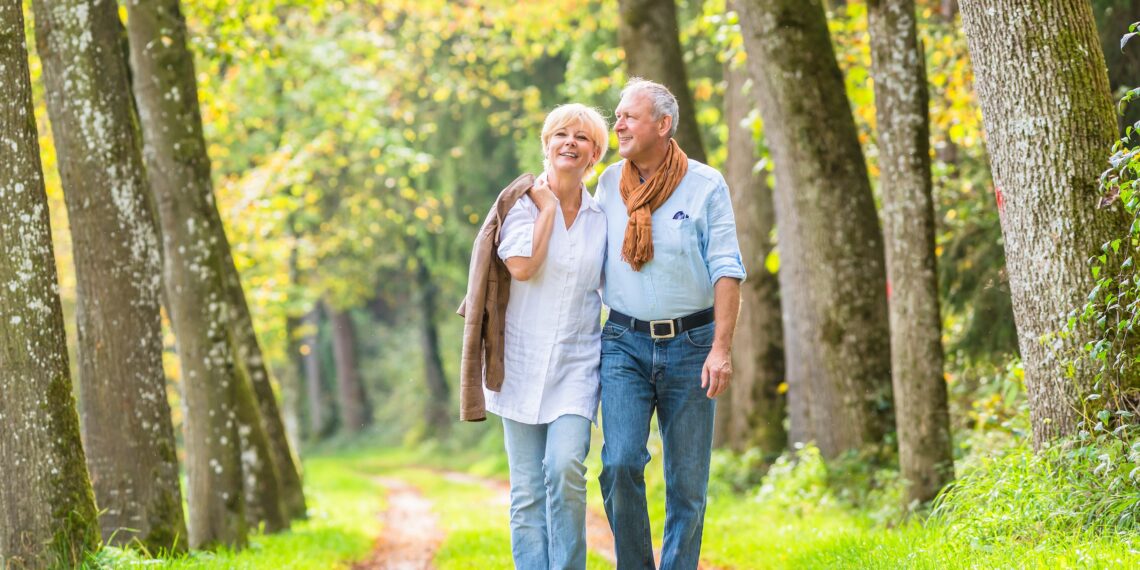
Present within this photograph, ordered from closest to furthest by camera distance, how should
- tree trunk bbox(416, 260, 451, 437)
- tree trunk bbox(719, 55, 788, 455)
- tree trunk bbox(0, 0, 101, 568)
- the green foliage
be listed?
the green foliage < tree trunk bbox(0, 0, 101, 568) < tree trunk bbox(719, 55, 788, 455) < tree trunk bbox(416, 260, 451, 437)

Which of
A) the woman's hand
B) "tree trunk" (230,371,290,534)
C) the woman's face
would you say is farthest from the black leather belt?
"tree trunk" (230,371,290,534)

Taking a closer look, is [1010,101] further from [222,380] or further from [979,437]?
[222,380]

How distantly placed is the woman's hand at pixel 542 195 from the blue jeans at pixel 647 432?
0.62 metres

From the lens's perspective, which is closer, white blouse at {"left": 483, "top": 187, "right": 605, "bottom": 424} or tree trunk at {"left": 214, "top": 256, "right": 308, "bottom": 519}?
white blouse at {"left": 483, "top": 187, "right": 605, "bottom": 424}

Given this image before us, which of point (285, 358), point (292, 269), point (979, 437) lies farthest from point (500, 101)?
point (979, 437)

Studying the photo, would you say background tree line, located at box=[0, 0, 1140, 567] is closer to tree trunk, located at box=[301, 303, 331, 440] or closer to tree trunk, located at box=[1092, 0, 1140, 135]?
tree trunk, located at box=[1092, 0, 1140, 135]

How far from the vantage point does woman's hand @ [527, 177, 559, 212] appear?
17.7 feet

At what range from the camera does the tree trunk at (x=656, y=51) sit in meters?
12.6

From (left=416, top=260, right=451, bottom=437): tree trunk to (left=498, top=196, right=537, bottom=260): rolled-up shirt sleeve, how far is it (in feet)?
91.8

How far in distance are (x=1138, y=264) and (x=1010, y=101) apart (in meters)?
0.96

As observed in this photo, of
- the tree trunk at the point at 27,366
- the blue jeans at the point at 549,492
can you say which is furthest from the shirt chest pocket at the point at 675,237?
the tree trunk at the point at 27,366

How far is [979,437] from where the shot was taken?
27.8ft

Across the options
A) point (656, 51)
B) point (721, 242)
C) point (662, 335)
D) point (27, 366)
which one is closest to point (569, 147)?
point (721, 242)

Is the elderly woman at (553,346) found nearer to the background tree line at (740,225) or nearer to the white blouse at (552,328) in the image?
the white blouse at (552,328)
